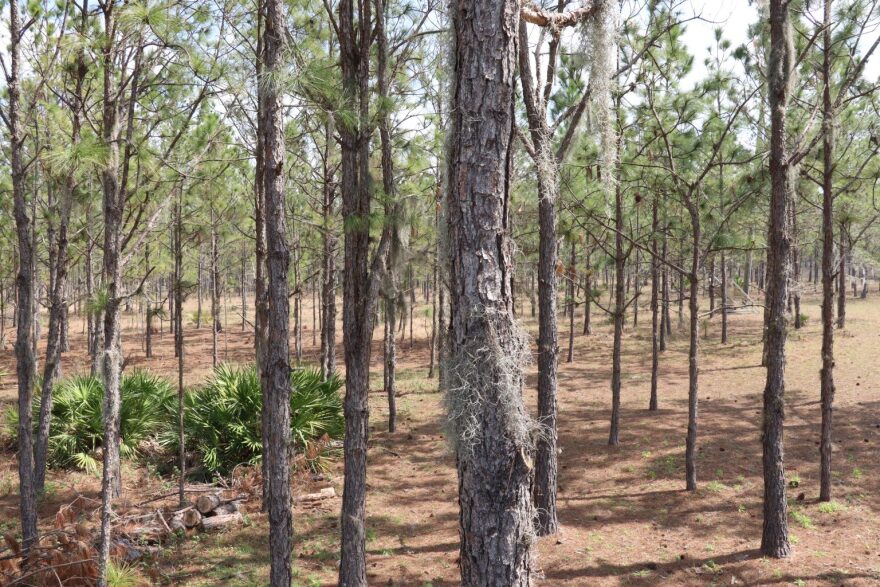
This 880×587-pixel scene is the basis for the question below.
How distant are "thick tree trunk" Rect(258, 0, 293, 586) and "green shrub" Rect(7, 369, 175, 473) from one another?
5629 millimetres

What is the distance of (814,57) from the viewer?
25.8ft

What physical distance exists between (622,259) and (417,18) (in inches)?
195

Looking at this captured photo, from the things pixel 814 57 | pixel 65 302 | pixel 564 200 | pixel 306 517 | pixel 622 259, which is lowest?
pixel 306 517

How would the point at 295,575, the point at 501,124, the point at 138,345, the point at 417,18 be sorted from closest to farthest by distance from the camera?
the point at 501,124, the point at 295,575, the point at 417,18, the point at 138,345

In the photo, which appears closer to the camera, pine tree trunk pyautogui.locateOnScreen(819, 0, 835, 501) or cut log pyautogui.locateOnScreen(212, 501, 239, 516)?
pine tree trunk pyautogui.locateOnScreen(819, 0, 835, 501)

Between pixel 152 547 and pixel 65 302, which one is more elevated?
pixel 65 302

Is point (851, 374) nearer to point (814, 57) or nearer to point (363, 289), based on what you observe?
point (814, 57)

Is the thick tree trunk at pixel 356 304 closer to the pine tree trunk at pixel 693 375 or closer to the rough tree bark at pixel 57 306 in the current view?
the rough tree bark at pixel 57 306

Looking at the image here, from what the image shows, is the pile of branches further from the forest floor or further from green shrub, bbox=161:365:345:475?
green shrub, bbox=161:365:345:475

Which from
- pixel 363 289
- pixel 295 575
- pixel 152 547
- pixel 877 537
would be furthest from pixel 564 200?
pixel 152 547

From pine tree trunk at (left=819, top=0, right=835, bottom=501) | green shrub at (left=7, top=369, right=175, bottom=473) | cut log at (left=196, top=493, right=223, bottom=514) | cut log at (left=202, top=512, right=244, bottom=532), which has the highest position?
pine tree trunk at (left=819, top=0, right=835, bottom=501)

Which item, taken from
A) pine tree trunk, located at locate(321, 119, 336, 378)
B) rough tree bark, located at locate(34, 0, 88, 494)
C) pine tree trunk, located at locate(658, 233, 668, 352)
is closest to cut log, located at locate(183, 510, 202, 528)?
rough tree bark, located at locate(34, 0, 88, 494)

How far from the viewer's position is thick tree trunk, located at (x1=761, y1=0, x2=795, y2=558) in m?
5.68

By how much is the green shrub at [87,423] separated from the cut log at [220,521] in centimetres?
287
